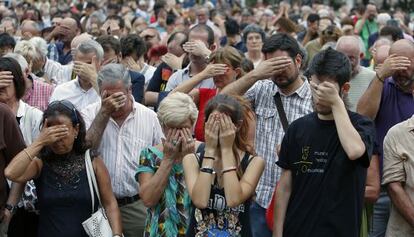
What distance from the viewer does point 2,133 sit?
700 centimetres

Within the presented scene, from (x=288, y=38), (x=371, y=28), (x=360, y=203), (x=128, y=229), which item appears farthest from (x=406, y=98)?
(x=371, y=28)

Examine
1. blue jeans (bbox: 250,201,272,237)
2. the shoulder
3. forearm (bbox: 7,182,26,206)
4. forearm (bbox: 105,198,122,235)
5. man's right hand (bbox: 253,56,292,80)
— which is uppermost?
man's right hand (bbox: 253,56,292,80)

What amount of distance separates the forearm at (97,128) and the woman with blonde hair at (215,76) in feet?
3.54

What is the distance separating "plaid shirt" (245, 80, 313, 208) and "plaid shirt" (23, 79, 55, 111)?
261 centimetres

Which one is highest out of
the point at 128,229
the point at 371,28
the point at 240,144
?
the point at 240,144

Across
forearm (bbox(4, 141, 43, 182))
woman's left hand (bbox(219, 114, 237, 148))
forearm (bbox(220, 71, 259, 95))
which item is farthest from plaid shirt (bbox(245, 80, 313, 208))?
forearm (bbox(4, 141, 43, 182))

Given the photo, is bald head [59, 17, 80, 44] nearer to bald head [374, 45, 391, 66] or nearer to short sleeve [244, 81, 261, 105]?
bald head [374, 45, 391, 66]

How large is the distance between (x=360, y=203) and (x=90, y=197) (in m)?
1.91

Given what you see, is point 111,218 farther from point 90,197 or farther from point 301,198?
point 301,198

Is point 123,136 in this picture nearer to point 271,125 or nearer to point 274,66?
point 271,125

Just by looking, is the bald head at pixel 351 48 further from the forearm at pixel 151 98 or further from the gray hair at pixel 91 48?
the gray hair at pixel 91 48

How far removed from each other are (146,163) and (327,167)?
1348 mm

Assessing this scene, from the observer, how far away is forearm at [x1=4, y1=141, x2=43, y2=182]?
661 centimetres

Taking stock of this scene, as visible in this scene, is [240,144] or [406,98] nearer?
[240,144]
